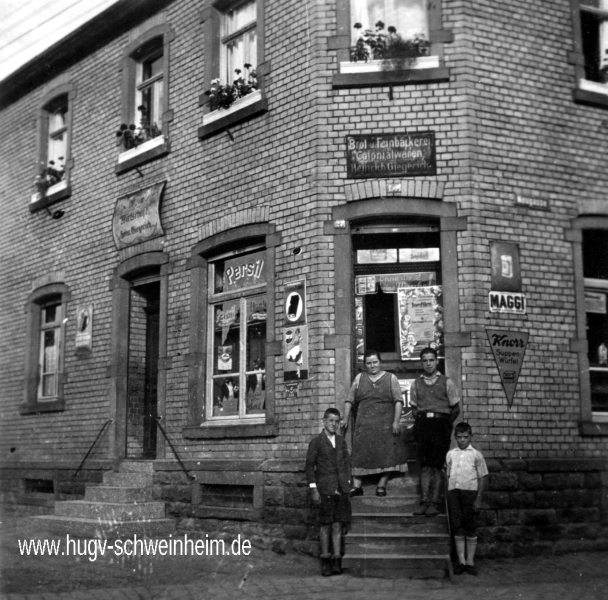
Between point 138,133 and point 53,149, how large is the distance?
3.17m

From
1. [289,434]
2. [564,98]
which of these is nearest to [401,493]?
[289,434]

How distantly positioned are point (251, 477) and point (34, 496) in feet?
19.4

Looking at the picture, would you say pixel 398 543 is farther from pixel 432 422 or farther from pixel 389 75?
pixel 389 75

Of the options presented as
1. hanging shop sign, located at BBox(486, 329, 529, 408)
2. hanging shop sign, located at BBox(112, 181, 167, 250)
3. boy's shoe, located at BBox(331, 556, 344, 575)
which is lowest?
boy's shoe, located at BBox(331, 556, 344, 575)

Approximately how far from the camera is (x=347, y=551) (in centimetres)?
884

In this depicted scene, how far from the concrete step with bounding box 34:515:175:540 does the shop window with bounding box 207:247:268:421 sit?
1.61 m

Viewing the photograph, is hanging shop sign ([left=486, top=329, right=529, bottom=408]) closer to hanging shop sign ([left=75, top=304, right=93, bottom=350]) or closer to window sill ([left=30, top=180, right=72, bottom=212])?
hanging shop sign ([left=75, top=304, right=93, bottom=350])

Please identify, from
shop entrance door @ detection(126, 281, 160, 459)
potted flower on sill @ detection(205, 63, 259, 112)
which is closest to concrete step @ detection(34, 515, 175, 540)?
shop entrance door @ detection(126, 281, 160, 459)

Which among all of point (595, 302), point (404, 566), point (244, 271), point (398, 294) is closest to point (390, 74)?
point (398, 294)

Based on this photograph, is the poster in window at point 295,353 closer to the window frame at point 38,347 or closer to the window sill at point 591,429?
the window sill at point 591,429

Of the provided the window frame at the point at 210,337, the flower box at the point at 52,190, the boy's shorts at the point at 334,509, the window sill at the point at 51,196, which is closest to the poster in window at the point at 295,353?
the window frame at the point at 210,337

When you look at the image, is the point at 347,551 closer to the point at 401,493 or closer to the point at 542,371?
the point at 401,493

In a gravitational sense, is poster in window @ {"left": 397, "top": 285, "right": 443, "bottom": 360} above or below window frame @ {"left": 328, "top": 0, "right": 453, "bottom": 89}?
below

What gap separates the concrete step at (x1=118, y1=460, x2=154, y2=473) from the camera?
40.7 feet
